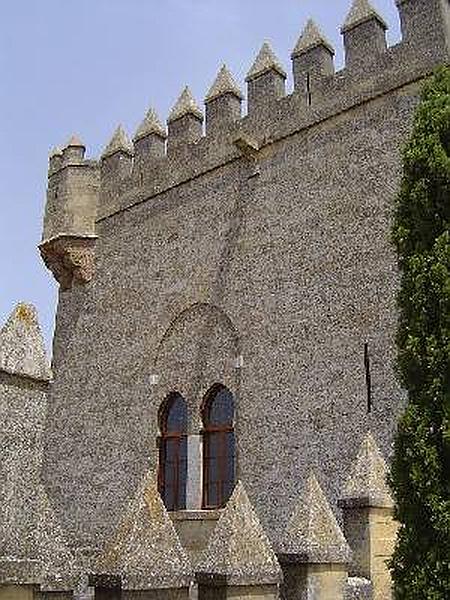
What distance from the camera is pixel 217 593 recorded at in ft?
22.4

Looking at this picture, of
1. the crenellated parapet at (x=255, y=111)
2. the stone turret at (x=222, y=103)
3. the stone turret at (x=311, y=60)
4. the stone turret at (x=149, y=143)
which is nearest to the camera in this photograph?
the crenellated parapet at (x=255, y=111)

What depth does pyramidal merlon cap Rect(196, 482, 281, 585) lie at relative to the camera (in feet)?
22.4

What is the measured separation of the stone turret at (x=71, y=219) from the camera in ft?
55.8

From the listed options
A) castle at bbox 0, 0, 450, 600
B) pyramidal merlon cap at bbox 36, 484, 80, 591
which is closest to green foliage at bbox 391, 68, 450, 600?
castle at bbox 0, 0, 450, 600

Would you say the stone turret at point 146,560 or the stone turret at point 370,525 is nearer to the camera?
the stone turret at point 146,560

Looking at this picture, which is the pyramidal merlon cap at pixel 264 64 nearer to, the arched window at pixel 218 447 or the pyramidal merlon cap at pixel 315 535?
the arched window at pixel 218 447

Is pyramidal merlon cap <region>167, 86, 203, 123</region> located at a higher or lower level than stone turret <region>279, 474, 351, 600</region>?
higher

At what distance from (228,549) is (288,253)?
7076 mm

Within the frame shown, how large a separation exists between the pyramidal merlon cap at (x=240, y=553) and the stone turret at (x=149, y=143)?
412 inches

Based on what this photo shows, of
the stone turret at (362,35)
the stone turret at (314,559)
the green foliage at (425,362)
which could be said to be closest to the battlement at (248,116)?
the stone turret at (362,35)

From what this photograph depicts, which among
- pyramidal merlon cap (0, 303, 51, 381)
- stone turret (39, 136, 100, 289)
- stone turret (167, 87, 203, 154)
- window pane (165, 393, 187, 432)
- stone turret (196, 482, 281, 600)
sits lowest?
stone turret (196, 482, 281, 600)

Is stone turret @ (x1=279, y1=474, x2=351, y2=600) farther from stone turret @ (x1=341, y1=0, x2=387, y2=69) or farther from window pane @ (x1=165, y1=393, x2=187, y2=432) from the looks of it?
stone turret @ (x1=341, y1=0, x2=387, y2=69)

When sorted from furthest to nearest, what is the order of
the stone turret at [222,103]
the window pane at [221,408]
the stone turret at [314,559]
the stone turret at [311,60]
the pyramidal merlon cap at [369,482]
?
the stone turret at [222,103]
the stone turret at [311,60]
the window pane at [221,408]
the pyramidal merlon cap at [369,482]
the stone turret at [314,559]

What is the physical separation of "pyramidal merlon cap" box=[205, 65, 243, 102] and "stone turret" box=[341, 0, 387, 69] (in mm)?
2708
